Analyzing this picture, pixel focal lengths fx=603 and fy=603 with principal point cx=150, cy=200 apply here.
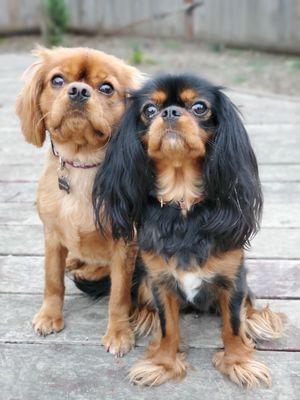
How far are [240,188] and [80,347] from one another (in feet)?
2.63

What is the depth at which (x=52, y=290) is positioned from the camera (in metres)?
2.23

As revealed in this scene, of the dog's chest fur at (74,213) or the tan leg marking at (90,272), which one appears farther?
the tan leg marking at (90,272)

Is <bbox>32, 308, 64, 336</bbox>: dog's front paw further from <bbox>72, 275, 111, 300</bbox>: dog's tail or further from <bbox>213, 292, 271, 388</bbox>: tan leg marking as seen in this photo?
<bbox>213, 292, 271, 388</bbox>: tan leg marking

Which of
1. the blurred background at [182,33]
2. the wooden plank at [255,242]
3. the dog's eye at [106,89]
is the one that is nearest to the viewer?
the dog's eye at [106,89]

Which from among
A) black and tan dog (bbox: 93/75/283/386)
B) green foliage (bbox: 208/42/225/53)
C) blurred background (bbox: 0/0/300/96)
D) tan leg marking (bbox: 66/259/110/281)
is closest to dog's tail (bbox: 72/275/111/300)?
tan leg marking (bbox: 66/259/110/281)

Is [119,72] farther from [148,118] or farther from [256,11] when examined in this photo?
[256,11]

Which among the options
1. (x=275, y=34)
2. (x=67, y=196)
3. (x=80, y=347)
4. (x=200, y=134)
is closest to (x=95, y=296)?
(x=80, y=347)

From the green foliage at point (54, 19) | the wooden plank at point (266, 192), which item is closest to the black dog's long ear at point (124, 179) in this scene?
the wooden plank at point (266, 192)

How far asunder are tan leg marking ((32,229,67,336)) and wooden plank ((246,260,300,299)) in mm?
773

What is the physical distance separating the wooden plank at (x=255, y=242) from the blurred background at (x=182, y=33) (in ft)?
11.5

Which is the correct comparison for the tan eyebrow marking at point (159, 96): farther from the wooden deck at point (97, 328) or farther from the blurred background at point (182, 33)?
the blurred background at point (182, 33)

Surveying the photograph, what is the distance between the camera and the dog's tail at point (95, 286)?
238 centimetres

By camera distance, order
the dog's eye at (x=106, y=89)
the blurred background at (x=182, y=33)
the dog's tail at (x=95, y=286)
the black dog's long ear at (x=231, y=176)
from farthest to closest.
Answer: the blurred background at (x=182, y=33)
the dog's tail at (x=95, y=286)
the dog's eye at (x=106, y=89)
the black dog's long ear at (x=231, y=176)

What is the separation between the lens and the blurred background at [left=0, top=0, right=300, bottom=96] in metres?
7.29
